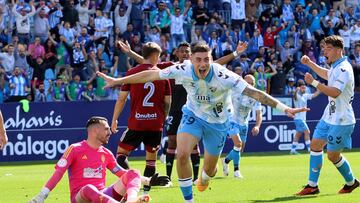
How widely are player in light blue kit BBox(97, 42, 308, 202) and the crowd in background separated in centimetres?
1691

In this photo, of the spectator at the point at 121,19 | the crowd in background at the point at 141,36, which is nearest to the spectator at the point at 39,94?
the crowd in background at the point at 141,36

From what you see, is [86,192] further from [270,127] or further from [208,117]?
[270,127]

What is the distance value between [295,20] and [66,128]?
40.5ft

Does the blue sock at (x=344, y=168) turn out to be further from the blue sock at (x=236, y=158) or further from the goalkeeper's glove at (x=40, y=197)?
the goalkeeper's glove at (x=40, y=197)

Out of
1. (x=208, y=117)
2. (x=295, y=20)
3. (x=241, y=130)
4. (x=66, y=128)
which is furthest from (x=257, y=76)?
(x=208, y=117)

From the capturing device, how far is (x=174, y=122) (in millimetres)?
17625

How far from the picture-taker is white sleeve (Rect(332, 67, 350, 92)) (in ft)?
46.0

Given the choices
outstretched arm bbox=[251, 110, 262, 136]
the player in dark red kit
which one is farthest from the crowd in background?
the player in dark red kit

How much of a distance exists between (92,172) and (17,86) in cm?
1873

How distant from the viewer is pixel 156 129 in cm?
1532

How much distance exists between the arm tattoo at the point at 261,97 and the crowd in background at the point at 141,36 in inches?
700

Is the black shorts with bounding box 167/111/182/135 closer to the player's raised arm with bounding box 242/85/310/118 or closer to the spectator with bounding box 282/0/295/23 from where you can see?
the player's raised arm with bounding box 242/85/310/118

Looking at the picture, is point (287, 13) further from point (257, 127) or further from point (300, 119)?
point (257, 127)

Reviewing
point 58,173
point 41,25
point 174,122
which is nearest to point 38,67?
point 41,25
